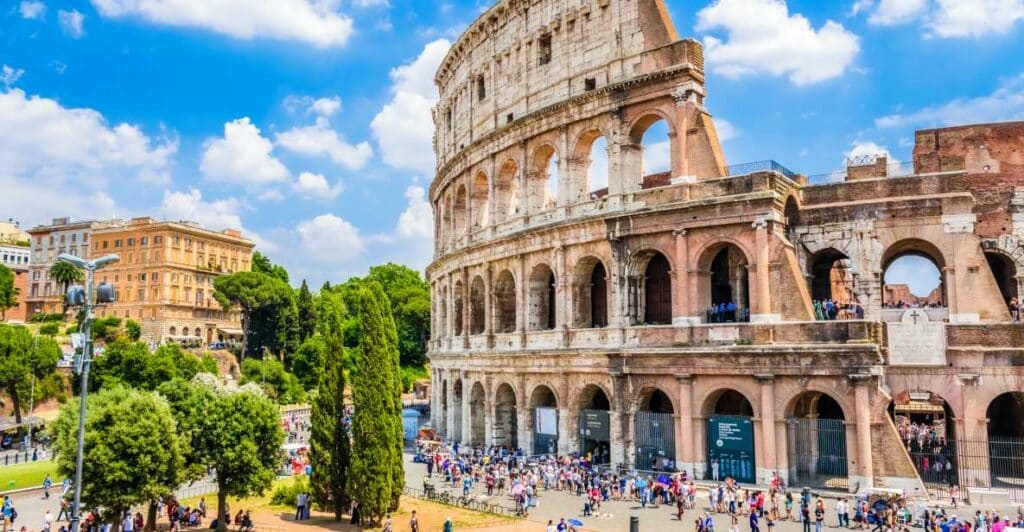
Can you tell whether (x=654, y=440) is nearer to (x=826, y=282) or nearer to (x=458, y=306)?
(x=826, y=282)

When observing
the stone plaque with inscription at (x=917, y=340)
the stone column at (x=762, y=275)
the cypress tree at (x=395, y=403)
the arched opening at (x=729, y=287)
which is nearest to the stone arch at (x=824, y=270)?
the arched opening at (x=729, y=287)

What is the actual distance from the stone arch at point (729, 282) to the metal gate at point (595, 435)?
5.49 metres

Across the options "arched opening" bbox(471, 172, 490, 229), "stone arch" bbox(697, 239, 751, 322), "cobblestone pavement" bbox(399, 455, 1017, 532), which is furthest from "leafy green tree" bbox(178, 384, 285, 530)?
"arched opening" bbox(471, 172, 490, 229)

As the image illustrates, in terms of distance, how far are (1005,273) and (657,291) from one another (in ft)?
42.2

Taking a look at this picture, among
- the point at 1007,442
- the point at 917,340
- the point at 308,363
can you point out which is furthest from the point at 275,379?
the point at 1007,442

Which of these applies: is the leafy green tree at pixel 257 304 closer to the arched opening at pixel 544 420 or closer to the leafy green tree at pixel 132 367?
the leafy green tree at pixel 132 367

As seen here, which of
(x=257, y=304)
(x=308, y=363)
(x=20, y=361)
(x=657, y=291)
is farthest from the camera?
(x=257, y=304)

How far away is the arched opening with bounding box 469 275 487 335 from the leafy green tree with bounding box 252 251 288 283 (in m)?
63.2

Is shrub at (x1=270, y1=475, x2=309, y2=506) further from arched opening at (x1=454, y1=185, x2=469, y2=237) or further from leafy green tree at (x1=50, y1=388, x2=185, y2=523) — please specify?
arched opening at (x1=454, y1=185, x2=469, y2=237)

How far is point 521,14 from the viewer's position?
33875 millimetres

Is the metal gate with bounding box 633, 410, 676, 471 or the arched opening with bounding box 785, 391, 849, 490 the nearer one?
the arched opening with bounding box 785, 391, 849, 490

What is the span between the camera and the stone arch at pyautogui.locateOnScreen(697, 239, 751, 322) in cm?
2662

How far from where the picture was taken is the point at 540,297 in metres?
32.4

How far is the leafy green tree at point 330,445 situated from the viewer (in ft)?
77.6
